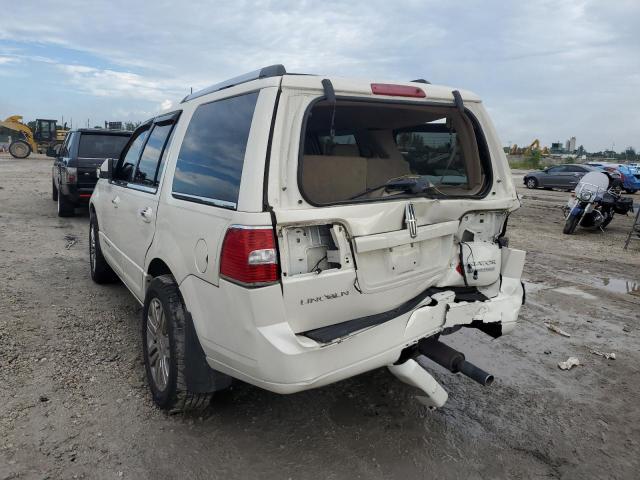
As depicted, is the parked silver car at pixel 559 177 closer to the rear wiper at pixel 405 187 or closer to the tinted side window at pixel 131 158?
the tinted side window at pixel 131 158

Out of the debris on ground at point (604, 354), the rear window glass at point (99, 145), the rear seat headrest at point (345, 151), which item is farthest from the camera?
the rear window glass at point (99, 145)

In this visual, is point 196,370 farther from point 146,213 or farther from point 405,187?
point 405,187

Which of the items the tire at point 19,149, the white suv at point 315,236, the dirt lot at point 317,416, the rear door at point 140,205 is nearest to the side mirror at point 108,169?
the rear door at point 140,205

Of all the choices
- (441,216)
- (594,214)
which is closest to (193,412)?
(441,216)

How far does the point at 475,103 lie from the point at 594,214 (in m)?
9.94

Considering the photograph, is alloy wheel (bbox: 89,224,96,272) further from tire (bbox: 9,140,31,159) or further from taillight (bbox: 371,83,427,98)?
tire (bbox: 9,140,31,159)

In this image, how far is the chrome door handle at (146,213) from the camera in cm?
343

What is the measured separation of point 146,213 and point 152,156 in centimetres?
58

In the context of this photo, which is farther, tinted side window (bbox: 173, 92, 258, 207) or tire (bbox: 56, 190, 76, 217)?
tire (bbox: 56, 190, 76, 217)

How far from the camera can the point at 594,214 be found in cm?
1164

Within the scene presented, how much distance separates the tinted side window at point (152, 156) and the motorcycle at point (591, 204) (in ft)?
33.9

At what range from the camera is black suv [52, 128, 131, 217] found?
989cm

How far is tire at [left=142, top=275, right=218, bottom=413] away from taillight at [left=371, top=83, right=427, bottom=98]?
165cm

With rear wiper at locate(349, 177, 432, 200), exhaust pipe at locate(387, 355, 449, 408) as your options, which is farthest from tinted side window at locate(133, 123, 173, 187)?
exhaust pipe at locate(387, 355, 449, 408)
